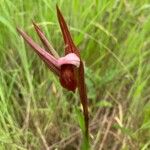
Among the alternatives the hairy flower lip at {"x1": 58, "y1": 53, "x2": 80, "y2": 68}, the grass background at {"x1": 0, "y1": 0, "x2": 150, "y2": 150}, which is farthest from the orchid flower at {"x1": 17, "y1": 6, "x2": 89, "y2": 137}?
the grass background at {"x1": 0, "y1": 0, "x2": 150, "y2": 150}

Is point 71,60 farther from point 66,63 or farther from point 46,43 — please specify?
point 46,43

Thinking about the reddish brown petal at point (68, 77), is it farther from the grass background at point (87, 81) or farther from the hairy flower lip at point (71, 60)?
the grass background at point (87, 81)

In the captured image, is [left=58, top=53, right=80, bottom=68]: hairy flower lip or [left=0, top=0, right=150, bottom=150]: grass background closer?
[left=58, top=53, right=80, bottom=68]: hairy flower lip

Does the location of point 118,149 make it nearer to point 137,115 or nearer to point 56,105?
point 137,115

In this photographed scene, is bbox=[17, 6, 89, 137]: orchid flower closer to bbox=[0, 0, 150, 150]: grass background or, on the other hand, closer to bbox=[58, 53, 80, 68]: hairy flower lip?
bbox=[58, 53, 80, 68]: hairy flower lip

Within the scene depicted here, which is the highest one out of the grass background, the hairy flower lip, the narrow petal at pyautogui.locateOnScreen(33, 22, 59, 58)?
the narrow petal at pyautogui.locateOnScreen(33, 22, 59, 58)

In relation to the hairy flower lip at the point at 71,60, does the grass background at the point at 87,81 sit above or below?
below

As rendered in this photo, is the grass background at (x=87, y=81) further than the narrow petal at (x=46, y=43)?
Yes

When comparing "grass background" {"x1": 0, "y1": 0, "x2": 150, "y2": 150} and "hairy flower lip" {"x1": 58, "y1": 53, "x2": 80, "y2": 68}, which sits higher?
"hairy flower lip" {"x1": 58, "y1": 53, "x2": 80, "y2": 68}

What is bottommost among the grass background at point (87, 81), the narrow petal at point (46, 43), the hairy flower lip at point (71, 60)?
the grass background at point (87, 81)

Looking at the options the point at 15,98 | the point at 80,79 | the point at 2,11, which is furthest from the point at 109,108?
the point at 80,79

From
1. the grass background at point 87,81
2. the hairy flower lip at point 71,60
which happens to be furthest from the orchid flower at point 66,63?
the grass background at point 87,81
